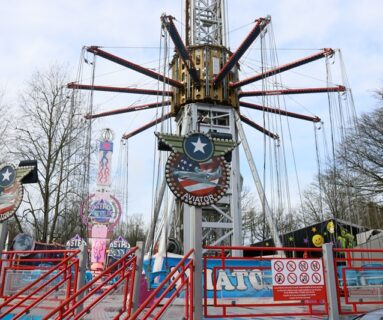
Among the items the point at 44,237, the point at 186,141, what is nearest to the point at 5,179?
→ the point at 186,141

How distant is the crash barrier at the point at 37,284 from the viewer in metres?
7.31

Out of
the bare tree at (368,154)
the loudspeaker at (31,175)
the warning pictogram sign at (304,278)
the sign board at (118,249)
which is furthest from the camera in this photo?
the sign board at (118,249)

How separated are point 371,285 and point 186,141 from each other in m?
4.84

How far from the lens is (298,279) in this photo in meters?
6.60

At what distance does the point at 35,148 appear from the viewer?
22.6 m

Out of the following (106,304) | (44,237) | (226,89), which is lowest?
(106,304)

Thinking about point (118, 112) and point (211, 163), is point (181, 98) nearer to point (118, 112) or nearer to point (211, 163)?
point (118, 112)

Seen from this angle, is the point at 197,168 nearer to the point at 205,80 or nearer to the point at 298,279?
the point at 298,279

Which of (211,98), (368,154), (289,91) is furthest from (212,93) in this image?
(368,154)

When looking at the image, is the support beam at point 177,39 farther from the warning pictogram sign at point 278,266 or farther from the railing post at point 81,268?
the warning pictogram sign at point 278,266

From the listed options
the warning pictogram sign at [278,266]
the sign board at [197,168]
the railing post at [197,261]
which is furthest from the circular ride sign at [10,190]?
the warning pictogram sign at [278,266]

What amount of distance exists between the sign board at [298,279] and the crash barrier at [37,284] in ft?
12.4

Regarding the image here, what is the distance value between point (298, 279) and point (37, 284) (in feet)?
18.4

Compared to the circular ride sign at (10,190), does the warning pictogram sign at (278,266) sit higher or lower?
lower
